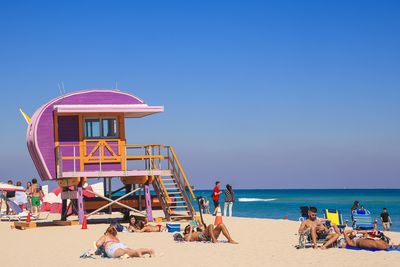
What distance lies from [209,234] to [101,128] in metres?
9.67

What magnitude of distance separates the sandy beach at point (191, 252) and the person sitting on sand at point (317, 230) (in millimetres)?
315

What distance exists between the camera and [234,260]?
613 inches

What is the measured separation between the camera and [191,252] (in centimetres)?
1711

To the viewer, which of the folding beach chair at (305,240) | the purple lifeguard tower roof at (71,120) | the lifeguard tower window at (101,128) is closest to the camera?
the folding beach chair at (305,240)

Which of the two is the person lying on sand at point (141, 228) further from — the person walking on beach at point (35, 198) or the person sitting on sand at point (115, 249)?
the person walking on beach at point (35, 198)

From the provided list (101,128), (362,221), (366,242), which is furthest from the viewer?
(101,128)

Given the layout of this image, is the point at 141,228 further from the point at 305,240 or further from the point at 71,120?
the point at 305,240

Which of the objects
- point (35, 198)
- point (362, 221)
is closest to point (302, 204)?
point (35, 198)

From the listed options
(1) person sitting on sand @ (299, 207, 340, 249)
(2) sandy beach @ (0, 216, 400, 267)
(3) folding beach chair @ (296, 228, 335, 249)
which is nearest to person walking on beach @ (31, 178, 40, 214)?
(2) sandy beach @ (0, 216, 400, 267)

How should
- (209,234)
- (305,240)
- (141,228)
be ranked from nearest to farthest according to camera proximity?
(305,240), (209,234), (141,228)

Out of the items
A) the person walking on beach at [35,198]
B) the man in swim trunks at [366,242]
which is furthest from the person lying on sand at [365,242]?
the person walking on beach at [35,198]

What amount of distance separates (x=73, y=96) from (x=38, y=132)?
1.72 metres

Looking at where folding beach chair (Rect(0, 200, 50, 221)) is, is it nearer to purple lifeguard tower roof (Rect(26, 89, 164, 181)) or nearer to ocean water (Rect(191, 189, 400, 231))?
purple lifeguard tower roof (Rect(26, 89, 164, 181))

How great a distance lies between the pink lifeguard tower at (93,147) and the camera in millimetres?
26719
